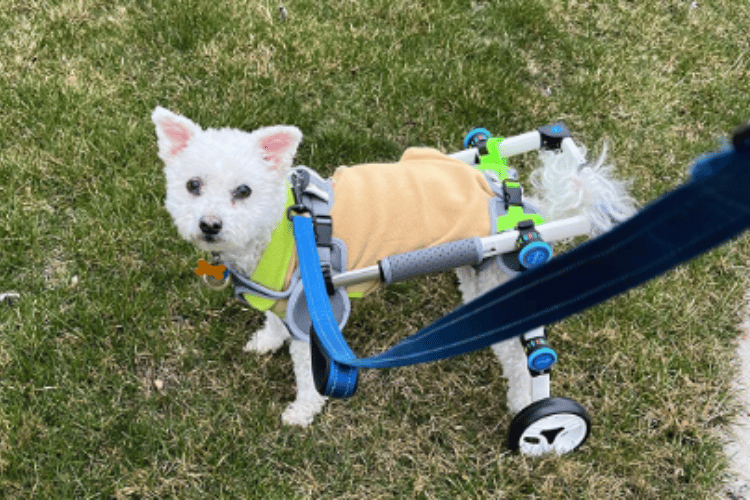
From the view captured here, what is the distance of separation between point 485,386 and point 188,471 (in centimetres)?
158

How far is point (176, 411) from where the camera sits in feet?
10.0

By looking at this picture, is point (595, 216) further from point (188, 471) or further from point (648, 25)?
point (648, 25)

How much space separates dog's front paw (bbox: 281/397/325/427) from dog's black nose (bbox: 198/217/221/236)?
47.2 inches

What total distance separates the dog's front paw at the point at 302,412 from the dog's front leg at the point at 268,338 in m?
0.37

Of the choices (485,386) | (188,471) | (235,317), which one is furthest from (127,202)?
(485,386)

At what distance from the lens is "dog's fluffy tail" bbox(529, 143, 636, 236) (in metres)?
2.56

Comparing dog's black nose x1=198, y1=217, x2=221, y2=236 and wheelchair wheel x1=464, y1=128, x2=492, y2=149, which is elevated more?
dog's black nose x1=198, y1=217, x2=221, y2=236

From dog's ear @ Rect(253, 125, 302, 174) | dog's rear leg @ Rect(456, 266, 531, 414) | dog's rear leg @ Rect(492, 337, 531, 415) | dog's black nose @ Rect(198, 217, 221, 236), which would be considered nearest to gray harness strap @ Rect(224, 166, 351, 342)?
dog's ear @ Rect(253, 125, 302, 174)

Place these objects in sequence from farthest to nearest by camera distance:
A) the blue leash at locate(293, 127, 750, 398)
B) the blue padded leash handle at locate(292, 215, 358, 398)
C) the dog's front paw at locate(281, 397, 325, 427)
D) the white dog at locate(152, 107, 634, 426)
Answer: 1. the dog's front paw at locate(281, 397, 325, 427)
2. the white dog at locate(152, 107, 634, 426)
3. the blue padded leash handle at locate(292, 215, 358, 398)
4. the blue leash at locate(293, 127, 750, 398)

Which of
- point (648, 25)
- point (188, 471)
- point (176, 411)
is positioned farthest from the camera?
point (648, 25)

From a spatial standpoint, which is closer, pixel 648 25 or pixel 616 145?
pixel 616 145

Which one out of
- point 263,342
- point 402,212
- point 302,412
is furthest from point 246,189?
point 302,412

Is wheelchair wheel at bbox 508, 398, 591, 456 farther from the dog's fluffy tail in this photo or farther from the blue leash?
the blue leash

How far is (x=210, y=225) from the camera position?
222 centimetres
